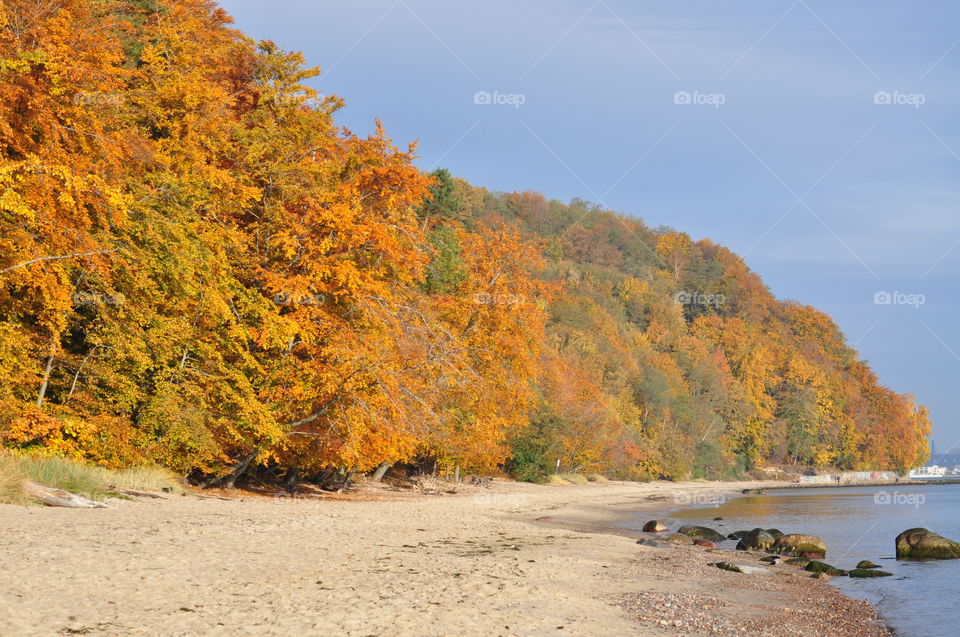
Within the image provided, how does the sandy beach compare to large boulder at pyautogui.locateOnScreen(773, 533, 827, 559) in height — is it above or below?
below

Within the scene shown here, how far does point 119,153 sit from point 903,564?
24735mm

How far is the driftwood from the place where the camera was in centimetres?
1590

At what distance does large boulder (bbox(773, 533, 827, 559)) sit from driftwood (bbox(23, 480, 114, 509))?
18627 millimetres

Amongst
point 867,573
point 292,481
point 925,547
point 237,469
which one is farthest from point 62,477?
point 925,547

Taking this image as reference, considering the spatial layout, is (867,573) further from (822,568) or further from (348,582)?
(348,582)

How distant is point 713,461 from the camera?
9356 centimetres

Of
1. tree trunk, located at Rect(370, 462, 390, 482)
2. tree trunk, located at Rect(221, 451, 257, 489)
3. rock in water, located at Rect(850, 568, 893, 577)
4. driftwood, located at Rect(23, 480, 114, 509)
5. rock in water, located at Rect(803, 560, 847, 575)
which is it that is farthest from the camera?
tree trunk, located at Rect(370, 462, 390, 482)

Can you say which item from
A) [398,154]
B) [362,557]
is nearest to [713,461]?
[398,154]

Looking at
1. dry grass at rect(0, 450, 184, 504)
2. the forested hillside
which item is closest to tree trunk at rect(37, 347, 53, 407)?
the forested hillside

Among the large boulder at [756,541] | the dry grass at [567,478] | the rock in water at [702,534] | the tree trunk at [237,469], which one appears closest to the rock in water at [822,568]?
the large boulder at [756,541]

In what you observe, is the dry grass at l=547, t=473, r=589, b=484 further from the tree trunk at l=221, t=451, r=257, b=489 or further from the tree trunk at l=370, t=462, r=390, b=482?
the tree trunk at l=221, t=451, r=257, b=489

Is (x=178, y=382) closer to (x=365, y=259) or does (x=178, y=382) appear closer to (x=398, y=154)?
(x=365, y=259)

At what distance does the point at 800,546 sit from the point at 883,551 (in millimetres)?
3790

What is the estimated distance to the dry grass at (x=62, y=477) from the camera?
15.7m
